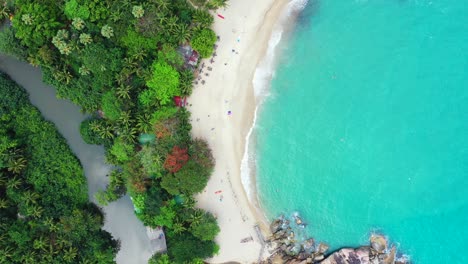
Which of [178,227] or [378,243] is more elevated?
Result: [178,227]

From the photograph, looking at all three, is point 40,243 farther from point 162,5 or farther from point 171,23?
point 162,5

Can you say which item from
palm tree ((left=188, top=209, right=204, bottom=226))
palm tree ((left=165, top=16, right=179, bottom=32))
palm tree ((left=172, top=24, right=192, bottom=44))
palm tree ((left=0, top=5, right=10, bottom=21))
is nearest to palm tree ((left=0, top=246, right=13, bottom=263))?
palm tree ((left=188, top=209, right=204, bottom=226))

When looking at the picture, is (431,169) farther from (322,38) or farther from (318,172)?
(322,38)

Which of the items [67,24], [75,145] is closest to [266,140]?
[75,145]

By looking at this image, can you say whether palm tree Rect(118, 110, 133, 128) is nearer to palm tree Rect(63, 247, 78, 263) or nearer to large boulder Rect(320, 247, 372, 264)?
palm tree Rect(63, 247, 78, 263)

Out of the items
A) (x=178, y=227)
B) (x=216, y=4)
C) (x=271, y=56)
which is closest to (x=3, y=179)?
(x=178, y=227)

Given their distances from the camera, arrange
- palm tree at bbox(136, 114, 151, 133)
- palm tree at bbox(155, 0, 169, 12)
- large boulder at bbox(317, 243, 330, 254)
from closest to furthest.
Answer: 1. palm tree at bbox(155, 0, 169, 12)
2. palm tree at bbox(136, 114, 151, 133)
3. large boulder at bbox(317, 243, 330, 254)
